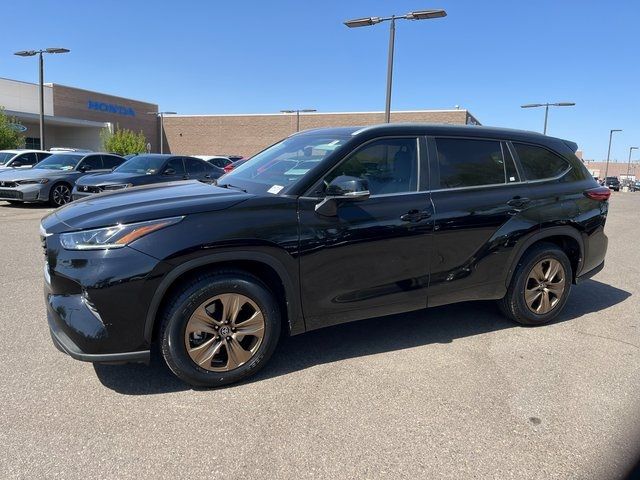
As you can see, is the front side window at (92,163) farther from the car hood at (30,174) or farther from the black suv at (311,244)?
the black suv at (311,244)

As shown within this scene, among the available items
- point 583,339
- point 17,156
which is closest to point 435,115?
point 17,156

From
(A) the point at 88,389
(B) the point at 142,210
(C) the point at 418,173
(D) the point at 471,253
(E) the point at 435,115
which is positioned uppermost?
(E) the point at 435,115

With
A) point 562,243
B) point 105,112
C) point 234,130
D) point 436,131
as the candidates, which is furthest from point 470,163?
point 234,130

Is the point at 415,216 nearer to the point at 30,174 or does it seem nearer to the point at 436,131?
the point at 436,131

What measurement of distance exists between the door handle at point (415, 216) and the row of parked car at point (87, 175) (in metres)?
7.50

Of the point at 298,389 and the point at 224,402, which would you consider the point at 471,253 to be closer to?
the point at 298,389

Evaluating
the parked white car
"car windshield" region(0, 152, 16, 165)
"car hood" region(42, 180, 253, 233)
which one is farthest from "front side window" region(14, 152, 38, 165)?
"car hood" region(42, 180, 253, 233)

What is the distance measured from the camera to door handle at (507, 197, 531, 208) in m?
4.31

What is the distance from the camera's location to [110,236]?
298 centimetres

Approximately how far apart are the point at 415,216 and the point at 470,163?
0.85 meters

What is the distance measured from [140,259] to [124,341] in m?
0.52

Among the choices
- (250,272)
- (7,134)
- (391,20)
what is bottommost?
(250,272)

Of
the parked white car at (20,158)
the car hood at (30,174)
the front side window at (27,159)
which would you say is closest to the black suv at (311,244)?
the car hood at (30,174)

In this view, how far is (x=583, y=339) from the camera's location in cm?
440
